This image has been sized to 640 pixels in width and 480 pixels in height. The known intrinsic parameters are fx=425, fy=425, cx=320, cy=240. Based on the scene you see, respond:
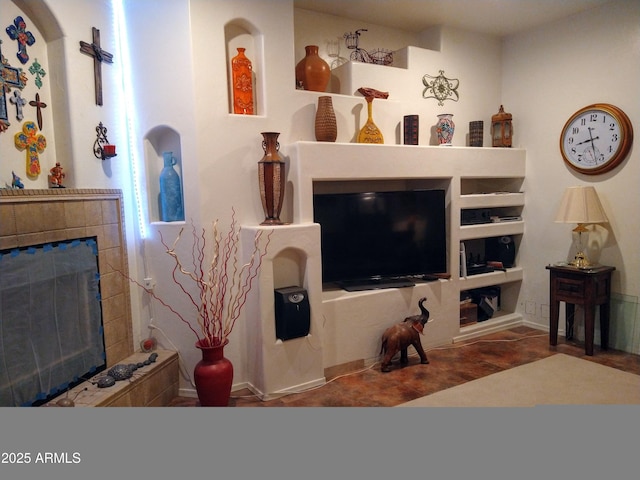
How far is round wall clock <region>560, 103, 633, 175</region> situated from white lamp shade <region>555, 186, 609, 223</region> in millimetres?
289

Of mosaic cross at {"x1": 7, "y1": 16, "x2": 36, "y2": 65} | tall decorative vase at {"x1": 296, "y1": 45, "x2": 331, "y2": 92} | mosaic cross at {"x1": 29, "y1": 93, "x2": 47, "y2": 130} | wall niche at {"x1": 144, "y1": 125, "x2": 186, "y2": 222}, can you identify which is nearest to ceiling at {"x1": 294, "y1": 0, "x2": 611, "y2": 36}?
tall decorative vase at {"x1": 296, "y1": 45, "x2": 331, "y2": 92}

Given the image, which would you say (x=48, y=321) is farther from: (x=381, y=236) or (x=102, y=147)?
(x=381, y=236)

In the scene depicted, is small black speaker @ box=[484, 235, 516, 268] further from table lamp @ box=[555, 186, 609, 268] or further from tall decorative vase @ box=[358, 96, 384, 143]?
tall decorative vase @ box=[358, 96, 384, 143]

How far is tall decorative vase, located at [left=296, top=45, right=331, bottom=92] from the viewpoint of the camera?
324 cm

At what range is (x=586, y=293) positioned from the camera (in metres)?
3.37

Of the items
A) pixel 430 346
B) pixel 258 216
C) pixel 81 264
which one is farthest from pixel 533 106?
pixel 81 264

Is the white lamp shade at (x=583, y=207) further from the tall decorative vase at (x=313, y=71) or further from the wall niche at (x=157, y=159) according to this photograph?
the wall niche at (x=157, y=159)

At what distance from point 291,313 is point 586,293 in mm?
2370

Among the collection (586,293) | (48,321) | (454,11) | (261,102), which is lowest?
(586,293)

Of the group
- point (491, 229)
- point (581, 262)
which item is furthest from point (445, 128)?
point (581, 262)

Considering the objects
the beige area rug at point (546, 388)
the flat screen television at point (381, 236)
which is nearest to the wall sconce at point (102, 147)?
the flat screen television at point (381, 236)

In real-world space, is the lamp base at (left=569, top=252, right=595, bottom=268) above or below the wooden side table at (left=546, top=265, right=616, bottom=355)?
above

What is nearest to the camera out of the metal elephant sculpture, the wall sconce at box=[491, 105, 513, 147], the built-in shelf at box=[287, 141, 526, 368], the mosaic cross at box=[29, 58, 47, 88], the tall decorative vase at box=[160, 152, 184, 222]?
the mosaic cross at box=[29, 58, 47, 88]

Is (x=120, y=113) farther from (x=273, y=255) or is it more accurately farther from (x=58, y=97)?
(x=273, y=255)
